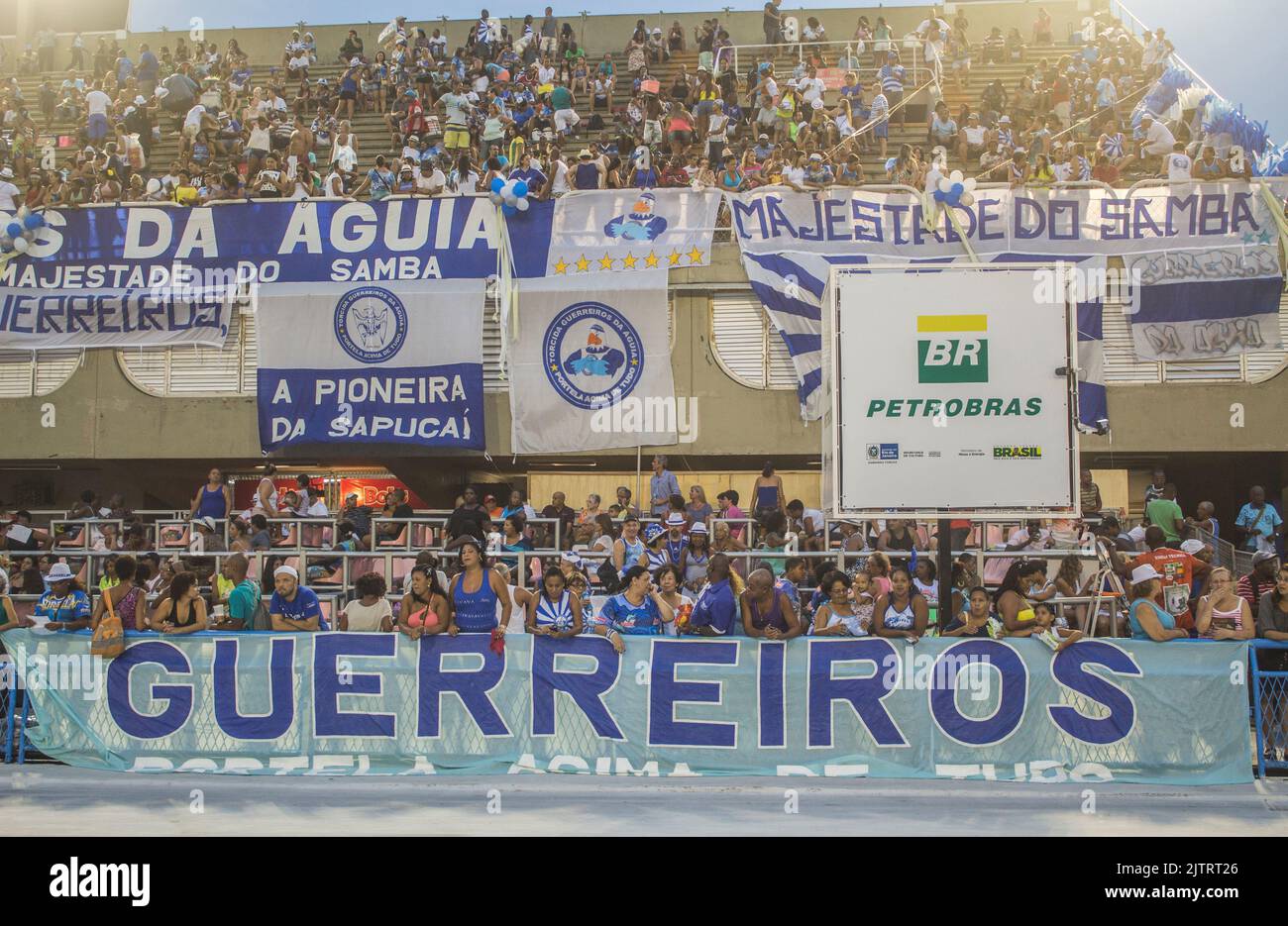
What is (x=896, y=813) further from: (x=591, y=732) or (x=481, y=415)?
(x=481, y=415)

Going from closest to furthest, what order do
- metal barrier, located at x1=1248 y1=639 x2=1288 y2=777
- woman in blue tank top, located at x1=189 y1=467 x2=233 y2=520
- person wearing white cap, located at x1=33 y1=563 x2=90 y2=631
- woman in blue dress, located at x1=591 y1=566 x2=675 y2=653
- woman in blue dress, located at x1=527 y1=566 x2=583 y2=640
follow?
1. metal barrier, located at x1=1248 y1=639 x2=1288 y2=777
2. woman in blue dress, located at x1=527 y1=566 x2=583 y2=640
3. woman in blue dress, located at x1=591 y1=566 x2=675 y2=653
4. person wearing white cap, located at x1=33 y1=563 x2=90 y2=631
5. woman in blue tank top, located at x1=189 y1=467 x2=233 y2=520

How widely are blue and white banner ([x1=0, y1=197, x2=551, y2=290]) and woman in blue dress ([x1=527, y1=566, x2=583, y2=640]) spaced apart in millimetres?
8067

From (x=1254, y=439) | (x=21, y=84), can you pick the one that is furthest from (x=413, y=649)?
(x=21, y=84)

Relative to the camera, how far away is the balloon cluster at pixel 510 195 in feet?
58.2

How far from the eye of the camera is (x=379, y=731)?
10.4 m

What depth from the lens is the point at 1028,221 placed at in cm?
1781

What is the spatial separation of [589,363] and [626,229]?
A: 6.45ft

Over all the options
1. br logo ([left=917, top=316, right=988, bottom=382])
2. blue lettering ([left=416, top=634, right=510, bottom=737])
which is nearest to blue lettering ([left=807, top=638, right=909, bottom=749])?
br logo ([left=917, top=316, right=988, bottom=382])

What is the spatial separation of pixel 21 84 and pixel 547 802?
24.2 meters

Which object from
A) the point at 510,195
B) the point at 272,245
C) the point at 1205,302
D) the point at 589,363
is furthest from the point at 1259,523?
the point at 272,245

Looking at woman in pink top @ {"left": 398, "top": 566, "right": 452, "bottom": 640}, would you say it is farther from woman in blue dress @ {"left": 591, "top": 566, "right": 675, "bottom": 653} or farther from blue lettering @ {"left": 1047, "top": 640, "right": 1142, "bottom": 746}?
blue lettering @ {"left": 1047, "top": 640, "right": 1142, "bottom": 746}

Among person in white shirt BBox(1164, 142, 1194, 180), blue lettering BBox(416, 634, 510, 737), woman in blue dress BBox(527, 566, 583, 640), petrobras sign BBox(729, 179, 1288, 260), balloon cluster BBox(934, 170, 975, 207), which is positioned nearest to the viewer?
blue lettering BBox(416, 634, 510, 737)

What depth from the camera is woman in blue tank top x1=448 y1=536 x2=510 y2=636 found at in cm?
1062

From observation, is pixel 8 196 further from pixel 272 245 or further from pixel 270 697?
pixel 270 697
